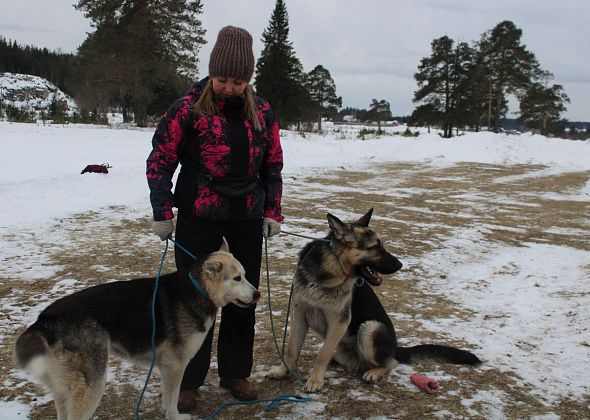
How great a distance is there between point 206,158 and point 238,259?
82 centimetres

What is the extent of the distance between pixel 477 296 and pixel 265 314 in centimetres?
289

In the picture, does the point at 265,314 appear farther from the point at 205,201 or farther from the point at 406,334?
the point at 205,201

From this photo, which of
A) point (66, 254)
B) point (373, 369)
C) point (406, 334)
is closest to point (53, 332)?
point (373, 369)

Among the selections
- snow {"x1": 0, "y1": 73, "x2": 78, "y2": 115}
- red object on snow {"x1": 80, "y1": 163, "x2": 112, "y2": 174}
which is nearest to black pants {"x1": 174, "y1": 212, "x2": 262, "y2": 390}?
red object on snow {"x1": 80, "y1": 163, "x2": 112, "y2": 174}

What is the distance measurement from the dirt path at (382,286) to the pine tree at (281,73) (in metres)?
35.6

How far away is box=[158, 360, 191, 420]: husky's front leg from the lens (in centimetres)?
290

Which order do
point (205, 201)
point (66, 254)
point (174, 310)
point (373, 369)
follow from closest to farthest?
point (174, 310) → point (205, 201) → point (373, 369) → point (66, 254)

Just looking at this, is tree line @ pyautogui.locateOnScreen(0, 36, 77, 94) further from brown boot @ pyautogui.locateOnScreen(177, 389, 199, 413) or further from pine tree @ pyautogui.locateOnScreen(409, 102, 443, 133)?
brown boot @ pyautogui.locateOnScreen(177, 389, 199, 413)

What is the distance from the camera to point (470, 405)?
3453 mm

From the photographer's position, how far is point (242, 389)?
11.4 ft

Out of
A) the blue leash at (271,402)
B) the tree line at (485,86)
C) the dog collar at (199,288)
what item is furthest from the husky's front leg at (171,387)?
the tree line at (485,86)

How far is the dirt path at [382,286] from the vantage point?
11.2ft

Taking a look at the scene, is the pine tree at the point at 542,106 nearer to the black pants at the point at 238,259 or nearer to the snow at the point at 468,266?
the snow at the point at 468,266

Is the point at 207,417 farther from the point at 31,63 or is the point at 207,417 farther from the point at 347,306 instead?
the point at 31,63
